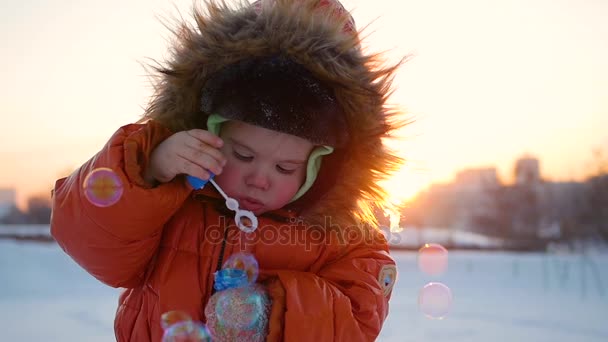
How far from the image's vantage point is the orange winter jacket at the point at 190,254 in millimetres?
1405

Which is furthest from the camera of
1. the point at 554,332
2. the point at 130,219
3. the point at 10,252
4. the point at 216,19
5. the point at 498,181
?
the point at 498,181

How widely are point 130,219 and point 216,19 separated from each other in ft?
2.19

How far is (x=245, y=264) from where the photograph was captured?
156 centimetres

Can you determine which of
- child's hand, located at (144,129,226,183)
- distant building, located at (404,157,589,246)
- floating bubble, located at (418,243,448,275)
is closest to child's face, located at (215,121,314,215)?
child's hand, located at (144,129,226,183)

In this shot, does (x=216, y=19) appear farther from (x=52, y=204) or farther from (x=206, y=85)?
(x=52, y=204)

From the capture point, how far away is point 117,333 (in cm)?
160

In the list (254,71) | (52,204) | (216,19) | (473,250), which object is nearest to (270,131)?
(254,71)

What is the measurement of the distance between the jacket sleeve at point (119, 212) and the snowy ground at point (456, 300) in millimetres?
3660

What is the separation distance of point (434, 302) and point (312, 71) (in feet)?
20.2

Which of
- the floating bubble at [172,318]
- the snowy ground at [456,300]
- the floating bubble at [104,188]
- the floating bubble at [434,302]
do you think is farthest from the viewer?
the floating bubble at [434,302]

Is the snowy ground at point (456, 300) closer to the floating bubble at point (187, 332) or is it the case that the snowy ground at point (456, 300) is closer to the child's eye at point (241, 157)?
the floating bubble at point (187, 332)

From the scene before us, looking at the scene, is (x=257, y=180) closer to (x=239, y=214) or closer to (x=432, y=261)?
(x=239, y=214)

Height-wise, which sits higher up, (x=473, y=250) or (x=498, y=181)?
(x=498, y=181)

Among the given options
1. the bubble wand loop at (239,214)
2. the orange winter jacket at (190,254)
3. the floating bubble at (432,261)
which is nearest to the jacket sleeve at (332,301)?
the orange winter jacket at (190,254)
